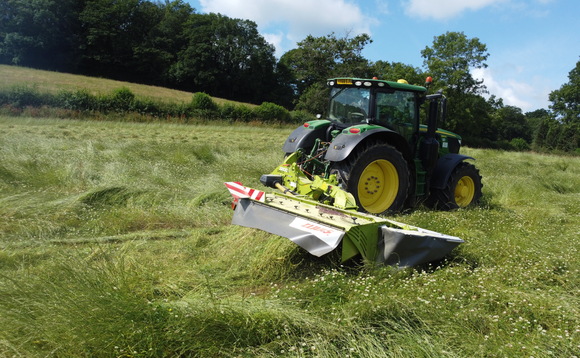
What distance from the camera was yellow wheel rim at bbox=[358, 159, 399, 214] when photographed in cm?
577

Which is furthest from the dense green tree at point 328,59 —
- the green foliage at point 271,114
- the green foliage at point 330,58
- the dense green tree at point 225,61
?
the dense green tree at point 225,61

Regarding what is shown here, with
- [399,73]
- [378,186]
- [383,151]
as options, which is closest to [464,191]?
[378,186]

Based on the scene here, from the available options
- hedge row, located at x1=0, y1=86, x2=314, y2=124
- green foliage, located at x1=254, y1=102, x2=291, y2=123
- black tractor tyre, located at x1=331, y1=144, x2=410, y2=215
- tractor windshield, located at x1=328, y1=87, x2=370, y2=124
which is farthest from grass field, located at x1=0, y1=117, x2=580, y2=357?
green foliage, located at x1=254, y1=102, x2=291, y2=123

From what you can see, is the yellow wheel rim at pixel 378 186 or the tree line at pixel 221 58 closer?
the yellow wheel rim at pixel 378 186

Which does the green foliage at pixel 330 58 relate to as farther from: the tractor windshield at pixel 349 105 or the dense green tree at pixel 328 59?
the tractor windshield at pixel 349 105

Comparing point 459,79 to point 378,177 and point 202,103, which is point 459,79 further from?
point 378,177

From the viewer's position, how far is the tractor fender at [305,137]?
6.37 meters

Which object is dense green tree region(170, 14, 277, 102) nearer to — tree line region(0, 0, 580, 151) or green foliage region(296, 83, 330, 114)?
tree line region(0, 0, 580, 151)

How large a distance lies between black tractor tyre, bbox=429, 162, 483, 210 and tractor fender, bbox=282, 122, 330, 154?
1.99m

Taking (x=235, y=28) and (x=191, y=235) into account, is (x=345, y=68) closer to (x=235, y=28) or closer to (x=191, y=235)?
(x=235, y=28)

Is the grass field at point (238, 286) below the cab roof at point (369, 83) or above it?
below

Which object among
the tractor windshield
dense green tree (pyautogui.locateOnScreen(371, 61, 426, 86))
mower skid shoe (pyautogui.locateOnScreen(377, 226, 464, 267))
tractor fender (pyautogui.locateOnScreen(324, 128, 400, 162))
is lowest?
mower skid shoe (pyautogui.locateOnScreen(377, 226, 464, 267))

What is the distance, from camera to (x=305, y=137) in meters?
6.38

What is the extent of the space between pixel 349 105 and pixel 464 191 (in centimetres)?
243
